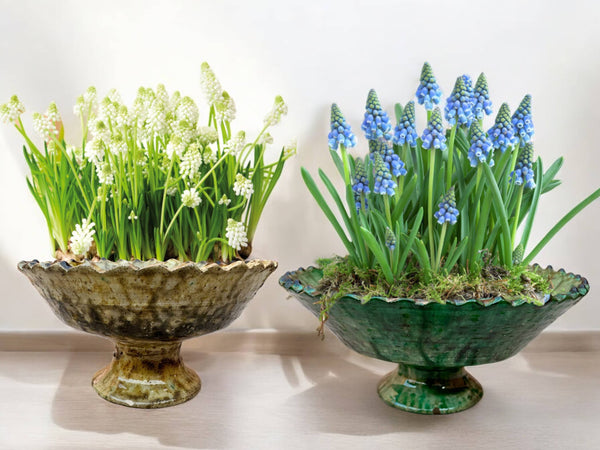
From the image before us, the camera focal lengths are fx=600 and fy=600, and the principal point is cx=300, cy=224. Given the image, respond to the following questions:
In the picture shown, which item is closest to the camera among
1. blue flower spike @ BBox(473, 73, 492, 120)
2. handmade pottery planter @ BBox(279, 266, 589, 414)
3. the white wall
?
handmade pottery planter @ BBox(279, 266, 589, 414)

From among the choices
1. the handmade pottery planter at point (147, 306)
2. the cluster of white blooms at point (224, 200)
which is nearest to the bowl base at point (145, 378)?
the handmade pottery planter at point (147, 306)

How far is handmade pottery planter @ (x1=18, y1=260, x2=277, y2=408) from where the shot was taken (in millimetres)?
783

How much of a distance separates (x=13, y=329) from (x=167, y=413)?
1.40 ft

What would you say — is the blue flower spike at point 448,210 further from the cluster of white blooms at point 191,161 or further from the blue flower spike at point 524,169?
the cluster of white blooms at point 191,161

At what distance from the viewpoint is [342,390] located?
3.05 feet

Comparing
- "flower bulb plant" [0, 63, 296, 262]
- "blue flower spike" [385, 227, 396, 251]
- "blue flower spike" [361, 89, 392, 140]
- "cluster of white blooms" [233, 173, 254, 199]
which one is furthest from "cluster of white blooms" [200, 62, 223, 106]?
"blue flower spike" [385, 227, 396, 251]

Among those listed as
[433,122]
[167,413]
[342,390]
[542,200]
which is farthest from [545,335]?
[167,413]

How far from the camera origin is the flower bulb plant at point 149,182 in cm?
86

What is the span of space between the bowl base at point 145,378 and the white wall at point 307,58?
341 mm

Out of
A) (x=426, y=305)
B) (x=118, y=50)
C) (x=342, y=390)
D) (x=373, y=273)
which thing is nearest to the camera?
(x=426, y=305)

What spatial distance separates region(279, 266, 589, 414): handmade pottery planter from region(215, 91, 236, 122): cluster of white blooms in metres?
0.27

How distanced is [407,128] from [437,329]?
268mm

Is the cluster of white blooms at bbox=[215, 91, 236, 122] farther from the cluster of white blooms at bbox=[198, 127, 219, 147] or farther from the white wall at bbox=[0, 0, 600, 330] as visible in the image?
the white wall at bbox=[0, 0, 600, 330]

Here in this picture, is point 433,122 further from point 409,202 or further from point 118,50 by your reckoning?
point 118,50
